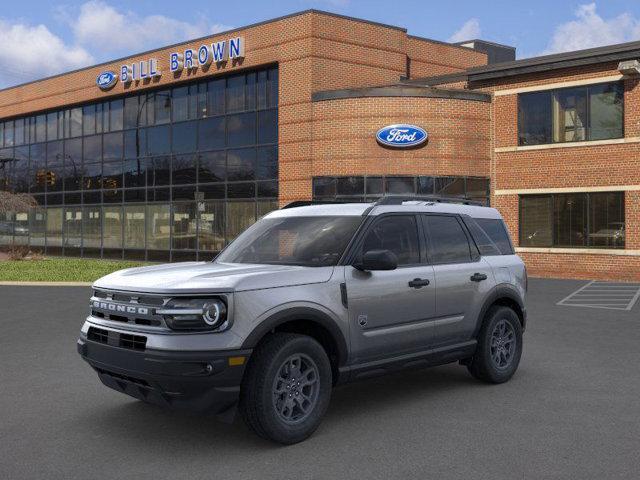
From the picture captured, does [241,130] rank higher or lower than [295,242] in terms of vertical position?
higher

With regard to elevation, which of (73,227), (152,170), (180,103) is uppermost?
(180,103)

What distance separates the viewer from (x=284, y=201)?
87.1 ft

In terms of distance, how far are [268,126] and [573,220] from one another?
12.0m

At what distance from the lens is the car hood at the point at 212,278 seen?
5109mm

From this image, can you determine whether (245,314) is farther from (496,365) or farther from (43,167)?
(43,167)

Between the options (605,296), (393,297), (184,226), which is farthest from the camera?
(184,226)

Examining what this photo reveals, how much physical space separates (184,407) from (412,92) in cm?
2083

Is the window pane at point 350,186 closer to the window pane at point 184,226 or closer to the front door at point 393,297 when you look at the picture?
the window pane at point 184,226

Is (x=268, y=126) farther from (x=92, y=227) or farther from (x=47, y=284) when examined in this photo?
(x=92, y=227)

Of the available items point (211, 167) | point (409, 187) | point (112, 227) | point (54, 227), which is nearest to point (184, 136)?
point (211, 167)

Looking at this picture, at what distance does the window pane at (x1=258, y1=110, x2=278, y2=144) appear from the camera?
89.1ft

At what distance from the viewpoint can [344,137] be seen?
81.7ft

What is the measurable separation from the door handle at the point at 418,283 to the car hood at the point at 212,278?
3.11 feet

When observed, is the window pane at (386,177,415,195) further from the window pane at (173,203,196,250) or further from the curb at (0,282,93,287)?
the curb at (0,282,93,287)
